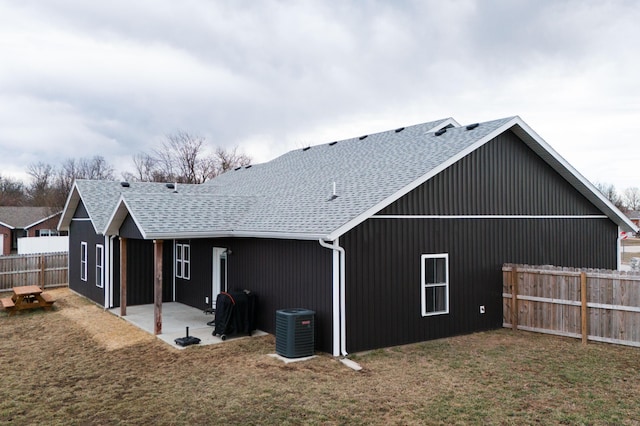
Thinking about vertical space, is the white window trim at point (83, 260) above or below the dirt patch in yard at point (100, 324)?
above

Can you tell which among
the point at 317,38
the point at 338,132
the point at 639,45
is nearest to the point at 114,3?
the point at 317,38

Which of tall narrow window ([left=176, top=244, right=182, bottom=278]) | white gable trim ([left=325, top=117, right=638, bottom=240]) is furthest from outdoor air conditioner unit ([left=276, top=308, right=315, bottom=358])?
tall narrow window ([left=176, top=244, right=182, bottom=278])

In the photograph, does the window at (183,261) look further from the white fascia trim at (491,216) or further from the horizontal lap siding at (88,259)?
the white fascia trim at (491,216)

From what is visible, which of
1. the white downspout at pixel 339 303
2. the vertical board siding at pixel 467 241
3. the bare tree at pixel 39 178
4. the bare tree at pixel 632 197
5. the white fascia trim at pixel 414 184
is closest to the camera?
the white fascia trim at pixel 414 184

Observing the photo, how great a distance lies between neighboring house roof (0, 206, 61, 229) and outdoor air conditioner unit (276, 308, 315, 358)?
36022mm

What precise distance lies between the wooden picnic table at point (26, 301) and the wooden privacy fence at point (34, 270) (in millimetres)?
3879

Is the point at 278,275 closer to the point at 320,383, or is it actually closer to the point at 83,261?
the point at 320,383

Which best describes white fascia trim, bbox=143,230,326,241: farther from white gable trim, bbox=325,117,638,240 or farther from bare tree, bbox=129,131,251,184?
bare tree, bbox=129,131,251,184

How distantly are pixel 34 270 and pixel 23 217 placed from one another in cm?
2609

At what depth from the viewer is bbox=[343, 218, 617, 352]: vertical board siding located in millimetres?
9711

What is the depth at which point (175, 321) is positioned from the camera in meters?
12.8

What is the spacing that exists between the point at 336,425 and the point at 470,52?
11.7m

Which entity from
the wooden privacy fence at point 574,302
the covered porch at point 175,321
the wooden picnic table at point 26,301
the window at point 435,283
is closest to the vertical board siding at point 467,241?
the window at point 435,283

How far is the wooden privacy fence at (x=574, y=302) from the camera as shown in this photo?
9859mm
